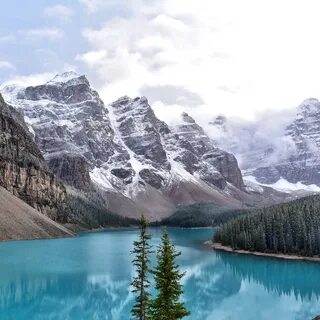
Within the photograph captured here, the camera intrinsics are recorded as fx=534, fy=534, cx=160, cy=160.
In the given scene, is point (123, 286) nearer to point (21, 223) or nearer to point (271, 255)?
point (271, 255)

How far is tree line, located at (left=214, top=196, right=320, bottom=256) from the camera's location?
131750 mm

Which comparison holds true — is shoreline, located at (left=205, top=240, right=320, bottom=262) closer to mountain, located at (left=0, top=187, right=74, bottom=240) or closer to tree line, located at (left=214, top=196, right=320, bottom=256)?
tree line, located at (left=214, top=196, right=320, bottom=256)

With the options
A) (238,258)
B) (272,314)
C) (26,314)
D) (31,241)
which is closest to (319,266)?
(238,258)

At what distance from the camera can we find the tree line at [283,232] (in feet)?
432

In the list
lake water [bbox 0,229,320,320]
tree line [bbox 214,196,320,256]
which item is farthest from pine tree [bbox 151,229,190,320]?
tree line [bbox 214,196,320,256]

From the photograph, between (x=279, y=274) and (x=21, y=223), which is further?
(x=21, y=223)

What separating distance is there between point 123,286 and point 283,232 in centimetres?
6489

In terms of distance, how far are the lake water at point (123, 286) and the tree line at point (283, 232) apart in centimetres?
964

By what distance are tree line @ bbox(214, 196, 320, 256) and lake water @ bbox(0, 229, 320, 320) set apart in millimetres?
9643

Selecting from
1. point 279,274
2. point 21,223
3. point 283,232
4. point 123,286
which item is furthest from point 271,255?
point 21,223

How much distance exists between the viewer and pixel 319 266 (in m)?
116

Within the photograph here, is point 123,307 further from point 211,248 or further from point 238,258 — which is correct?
point 211,248

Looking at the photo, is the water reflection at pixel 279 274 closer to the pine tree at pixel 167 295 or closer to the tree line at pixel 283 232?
the tree line at pixel 283 232

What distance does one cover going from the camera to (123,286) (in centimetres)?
8431
